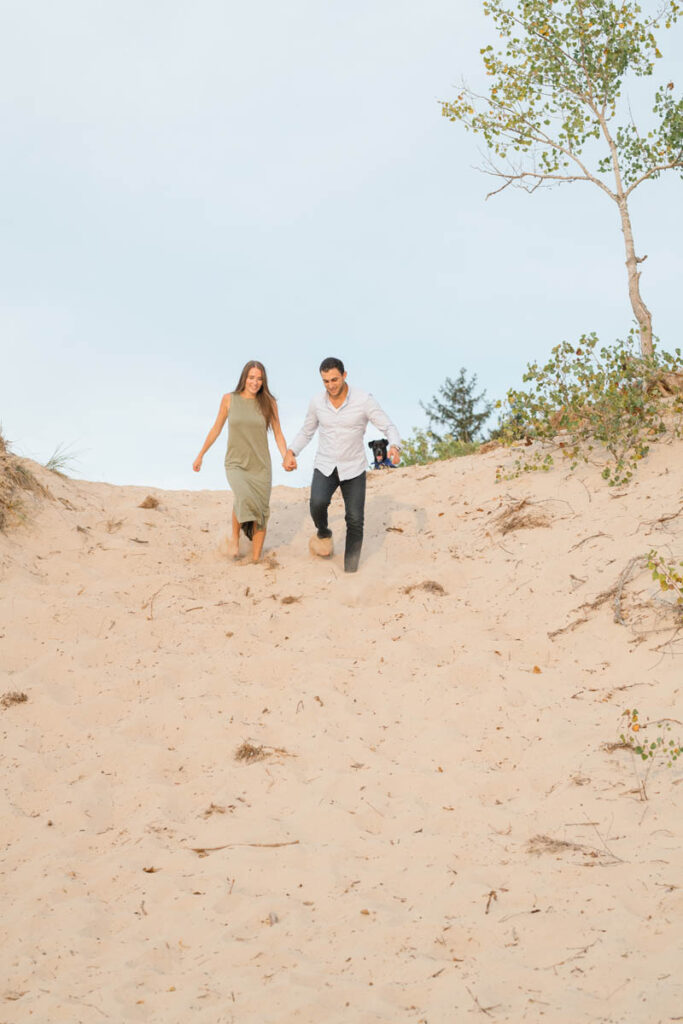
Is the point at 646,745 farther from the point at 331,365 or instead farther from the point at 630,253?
the point at 630,253

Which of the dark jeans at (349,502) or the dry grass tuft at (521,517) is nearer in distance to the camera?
the dark jeans at (349,502)

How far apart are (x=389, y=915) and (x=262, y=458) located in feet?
16.7

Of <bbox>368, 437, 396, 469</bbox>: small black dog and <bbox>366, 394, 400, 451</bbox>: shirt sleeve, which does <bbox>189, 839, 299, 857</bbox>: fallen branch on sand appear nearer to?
<bbox>366, 394, 400, 451</bbox>: shirt sleeve

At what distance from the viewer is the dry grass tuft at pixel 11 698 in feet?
19.2

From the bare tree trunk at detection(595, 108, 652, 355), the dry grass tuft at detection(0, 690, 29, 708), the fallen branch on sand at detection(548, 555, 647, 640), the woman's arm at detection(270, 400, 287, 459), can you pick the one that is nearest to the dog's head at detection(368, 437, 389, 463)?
the bare tree trunk at detection(595, 108, 652, 355)

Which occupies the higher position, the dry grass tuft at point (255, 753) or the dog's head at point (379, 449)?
the dog's head at point (379, 449)

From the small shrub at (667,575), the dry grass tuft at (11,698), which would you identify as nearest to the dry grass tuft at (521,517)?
the small shrub at (667,575)

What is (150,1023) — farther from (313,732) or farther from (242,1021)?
(313,732)

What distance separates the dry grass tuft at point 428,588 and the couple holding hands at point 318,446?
66 cm

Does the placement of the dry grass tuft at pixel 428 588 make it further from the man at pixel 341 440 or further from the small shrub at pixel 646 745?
the small shrub at pixel 646 745

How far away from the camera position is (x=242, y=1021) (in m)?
3.29

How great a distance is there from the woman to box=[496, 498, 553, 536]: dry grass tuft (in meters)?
2.20

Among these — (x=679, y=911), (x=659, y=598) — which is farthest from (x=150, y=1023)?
(x=659, y=598)

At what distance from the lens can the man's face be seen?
7965mm
